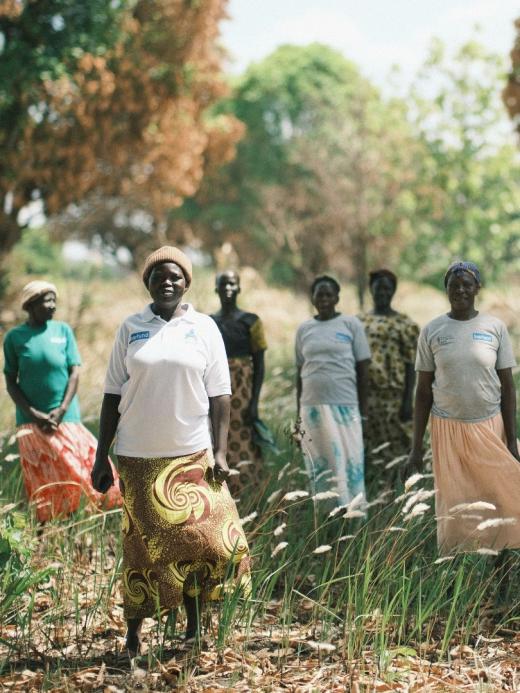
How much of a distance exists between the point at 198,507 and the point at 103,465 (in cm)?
52

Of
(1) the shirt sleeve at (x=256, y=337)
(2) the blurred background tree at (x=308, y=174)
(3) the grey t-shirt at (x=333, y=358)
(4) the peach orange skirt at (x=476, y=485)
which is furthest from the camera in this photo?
(2) the blurred background tree at (x=308, y=174)

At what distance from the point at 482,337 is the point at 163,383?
1.91 m

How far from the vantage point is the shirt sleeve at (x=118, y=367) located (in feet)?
11.5

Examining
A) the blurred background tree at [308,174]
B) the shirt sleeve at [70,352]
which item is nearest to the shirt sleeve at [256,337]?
the shirt sleeve at [70,352]

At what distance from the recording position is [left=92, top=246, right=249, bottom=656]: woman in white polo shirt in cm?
338

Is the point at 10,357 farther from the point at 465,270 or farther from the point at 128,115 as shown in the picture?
the point at 128,115

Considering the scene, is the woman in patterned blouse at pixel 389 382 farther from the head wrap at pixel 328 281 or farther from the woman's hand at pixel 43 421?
the woman's hand at pixel 43 421

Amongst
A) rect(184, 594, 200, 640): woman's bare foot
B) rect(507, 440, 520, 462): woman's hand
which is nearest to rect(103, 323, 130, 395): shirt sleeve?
rect(184, 594, 200, 640): woman's bare foot

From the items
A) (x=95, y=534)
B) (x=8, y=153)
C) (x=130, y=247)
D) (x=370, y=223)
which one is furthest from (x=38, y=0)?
(x=130, y=247)

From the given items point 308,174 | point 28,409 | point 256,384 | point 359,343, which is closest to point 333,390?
point 359,343

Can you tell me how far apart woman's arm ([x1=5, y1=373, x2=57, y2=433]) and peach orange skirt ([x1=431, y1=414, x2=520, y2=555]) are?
8.39 ft

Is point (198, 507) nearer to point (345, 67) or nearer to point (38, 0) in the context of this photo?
point (38, 0)

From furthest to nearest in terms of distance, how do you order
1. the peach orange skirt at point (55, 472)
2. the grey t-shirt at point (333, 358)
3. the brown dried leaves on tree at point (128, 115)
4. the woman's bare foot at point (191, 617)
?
1. the brown dried leaves on tree at point (128, 115)
2. the grey t-shirt at point (333, 358)
3. the peach orange skirt at point (55, 472)
4. the woman's bare foot at point (191, 617)

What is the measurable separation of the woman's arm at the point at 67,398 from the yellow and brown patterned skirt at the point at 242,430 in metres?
1.15
